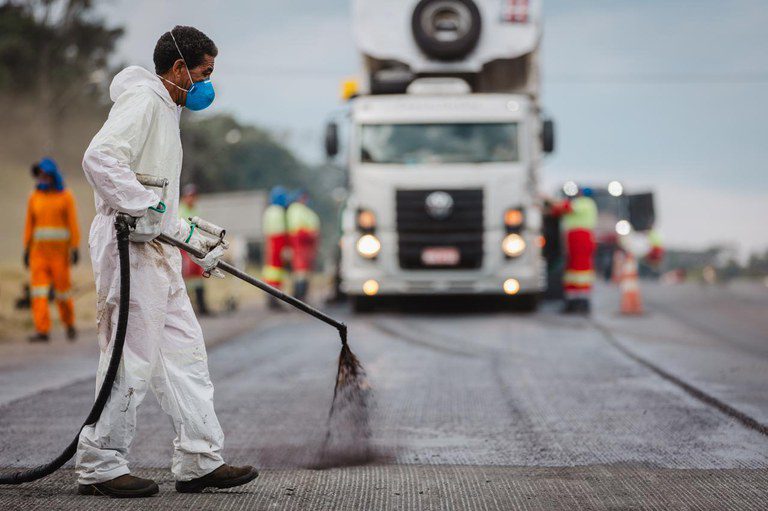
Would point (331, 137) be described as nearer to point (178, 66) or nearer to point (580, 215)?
point (580, 215)

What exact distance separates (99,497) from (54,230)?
7.60 meters

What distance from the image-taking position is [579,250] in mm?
15219

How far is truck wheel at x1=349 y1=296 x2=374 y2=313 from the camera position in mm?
15383

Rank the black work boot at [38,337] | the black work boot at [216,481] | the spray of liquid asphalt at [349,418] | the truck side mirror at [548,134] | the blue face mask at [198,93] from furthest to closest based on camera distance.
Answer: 1. the truck side mirror at [548,134]
2. the black work boot at [38,337]
3. the spray of liquid asphalt at [349,418]
4. the blue face mask at [198,93]
5. the black work boot at [216,481]

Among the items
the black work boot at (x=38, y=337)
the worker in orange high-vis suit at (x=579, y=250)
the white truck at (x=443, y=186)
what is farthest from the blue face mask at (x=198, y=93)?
the worker in orange high-vis suit at (x=579, y=250)

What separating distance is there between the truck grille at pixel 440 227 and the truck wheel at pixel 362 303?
103cm

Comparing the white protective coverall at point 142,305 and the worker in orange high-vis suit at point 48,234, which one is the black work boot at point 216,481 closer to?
the white protective coverall at point 142,305

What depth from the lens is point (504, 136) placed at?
14.6 metres

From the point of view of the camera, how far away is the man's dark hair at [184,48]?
4.53 meters

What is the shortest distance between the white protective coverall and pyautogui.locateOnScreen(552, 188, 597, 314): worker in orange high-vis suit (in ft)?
36.3

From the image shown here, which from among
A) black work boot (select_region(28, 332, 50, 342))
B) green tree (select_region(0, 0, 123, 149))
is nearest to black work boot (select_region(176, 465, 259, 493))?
black work boot (select_region(28, 332, 50, 342))

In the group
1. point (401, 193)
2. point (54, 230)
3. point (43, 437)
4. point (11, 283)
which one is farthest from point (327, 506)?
point (11, 283)

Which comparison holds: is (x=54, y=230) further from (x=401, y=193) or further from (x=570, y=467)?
(x=570, y=467)

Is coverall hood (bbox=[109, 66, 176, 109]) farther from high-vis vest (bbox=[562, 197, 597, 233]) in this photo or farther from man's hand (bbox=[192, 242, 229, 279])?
high-vis vest (bbox=[562, 197, 597, 233])
